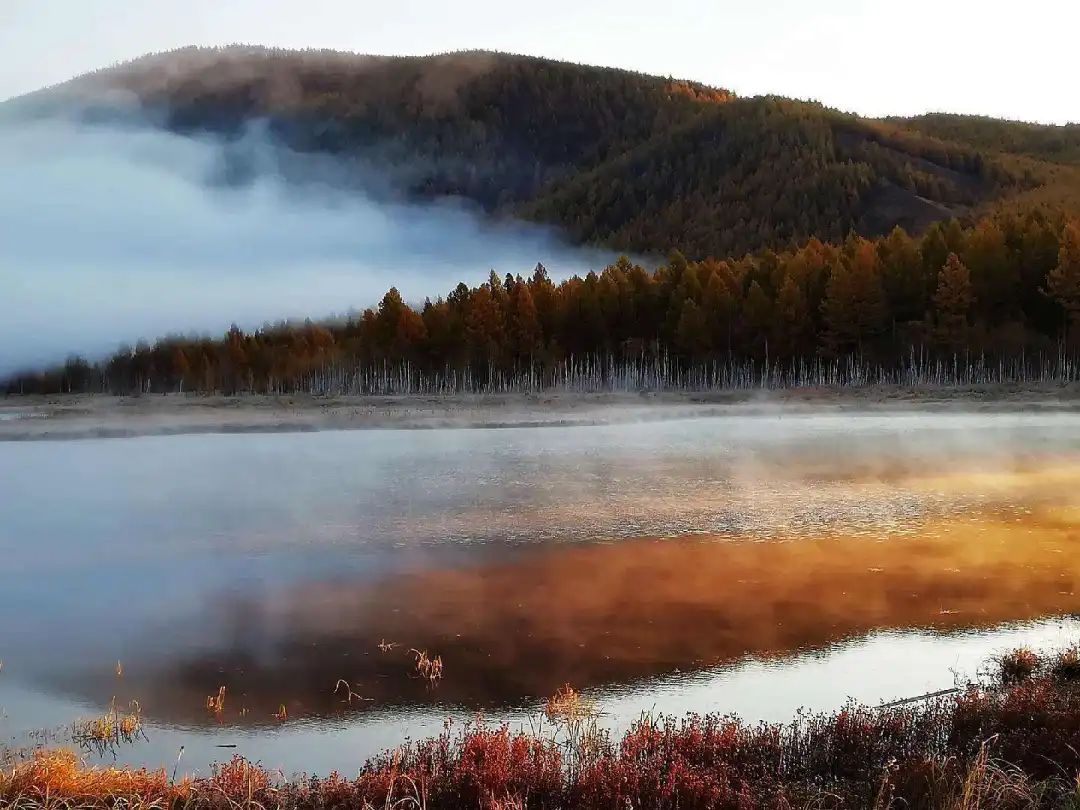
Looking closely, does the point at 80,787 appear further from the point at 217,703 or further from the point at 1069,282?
the point at 1069,282

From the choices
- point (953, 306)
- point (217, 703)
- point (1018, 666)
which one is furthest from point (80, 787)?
point (953, 306)

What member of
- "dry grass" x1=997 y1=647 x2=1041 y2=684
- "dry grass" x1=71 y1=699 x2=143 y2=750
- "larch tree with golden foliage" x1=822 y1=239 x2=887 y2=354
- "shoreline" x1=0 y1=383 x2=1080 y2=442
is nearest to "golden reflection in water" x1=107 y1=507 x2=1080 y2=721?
"dry grass" x1=71 y1=699 x2=143 y2=750

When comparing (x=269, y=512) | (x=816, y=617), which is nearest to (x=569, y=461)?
(x=269, y=512)

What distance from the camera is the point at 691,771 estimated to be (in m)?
8.84

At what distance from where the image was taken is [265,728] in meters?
11.1

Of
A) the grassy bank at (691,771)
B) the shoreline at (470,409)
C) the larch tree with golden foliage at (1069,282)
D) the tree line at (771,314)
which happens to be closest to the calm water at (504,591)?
the grassy bank at (691,771)

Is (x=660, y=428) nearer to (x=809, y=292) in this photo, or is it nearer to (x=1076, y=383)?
(x=1076, y=383)

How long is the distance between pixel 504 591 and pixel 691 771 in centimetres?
814

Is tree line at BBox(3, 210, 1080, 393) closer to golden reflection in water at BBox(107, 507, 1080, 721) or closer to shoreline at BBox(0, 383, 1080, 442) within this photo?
shoreline at BBox(0, 383, 1080, 442)

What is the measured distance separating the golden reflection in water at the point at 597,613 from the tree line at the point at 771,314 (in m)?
55.1

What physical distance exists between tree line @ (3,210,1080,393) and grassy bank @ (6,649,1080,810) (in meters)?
64.1

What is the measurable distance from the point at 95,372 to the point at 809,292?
289ft

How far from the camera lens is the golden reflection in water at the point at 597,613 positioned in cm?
1262

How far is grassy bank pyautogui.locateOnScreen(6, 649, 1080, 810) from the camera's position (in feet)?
27.8
